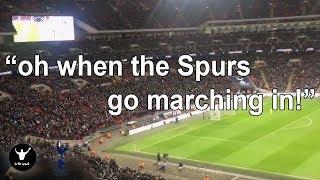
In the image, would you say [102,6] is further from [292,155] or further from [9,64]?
[292,155]

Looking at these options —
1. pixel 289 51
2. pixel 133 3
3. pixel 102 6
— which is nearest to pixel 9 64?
pixel 102 6

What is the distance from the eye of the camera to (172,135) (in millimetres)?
48031

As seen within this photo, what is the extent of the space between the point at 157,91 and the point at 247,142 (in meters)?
26.7

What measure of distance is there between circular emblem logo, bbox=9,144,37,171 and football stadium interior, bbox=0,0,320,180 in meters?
0.03

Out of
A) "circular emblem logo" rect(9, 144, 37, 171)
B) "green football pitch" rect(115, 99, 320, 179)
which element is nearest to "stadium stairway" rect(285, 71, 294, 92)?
"green football pitch" rect(115, 99, 320, 179)

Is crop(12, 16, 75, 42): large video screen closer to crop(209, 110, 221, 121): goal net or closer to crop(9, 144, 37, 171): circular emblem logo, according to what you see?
crop(209, 110, 221, 121): goal net

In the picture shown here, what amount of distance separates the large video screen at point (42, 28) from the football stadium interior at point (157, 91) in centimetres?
14

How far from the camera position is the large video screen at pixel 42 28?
61.6 metres

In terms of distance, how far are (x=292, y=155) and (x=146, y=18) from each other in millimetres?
56772

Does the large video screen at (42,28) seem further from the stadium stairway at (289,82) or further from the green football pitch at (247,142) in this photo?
the stadium stairway at (289,82)

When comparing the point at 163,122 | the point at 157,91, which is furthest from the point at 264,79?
the point at 163,122

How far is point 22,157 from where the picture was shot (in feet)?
37.8

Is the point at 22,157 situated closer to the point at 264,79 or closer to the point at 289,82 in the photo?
the point at 289,82

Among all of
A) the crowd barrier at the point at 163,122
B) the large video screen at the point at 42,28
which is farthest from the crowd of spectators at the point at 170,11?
the crowd barrier at the point at 163,122
